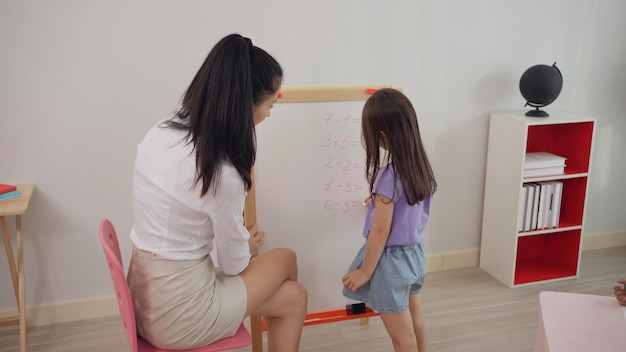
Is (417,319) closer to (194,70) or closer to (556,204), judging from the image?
(556,204)

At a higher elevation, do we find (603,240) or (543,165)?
(543,165)

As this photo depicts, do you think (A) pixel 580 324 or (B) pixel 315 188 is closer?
(A) pixel 580 324

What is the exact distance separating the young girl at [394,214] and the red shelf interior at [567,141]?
4.56 feet

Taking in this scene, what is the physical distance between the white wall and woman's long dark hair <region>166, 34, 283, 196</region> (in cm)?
98

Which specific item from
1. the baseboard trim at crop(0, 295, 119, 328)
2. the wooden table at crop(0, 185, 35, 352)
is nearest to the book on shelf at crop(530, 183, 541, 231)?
the baseboard trim at crop(0, 295, 119, 328)

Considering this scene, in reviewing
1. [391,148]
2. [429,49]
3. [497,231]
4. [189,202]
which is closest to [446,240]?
[497,231]

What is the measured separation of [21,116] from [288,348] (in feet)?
4.86

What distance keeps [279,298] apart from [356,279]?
0.31 m

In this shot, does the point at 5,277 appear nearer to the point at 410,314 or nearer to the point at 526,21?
the point at 410,314

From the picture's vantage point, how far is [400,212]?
2.05m

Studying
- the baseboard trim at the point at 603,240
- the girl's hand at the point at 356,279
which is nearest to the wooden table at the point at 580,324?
the girl's hand at the point at 356,279

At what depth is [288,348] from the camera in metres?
2.00

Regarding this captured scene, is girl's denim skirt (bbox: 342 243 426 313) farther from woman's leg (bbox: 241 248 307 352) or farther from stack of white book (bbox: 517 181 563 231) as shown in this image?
stack of white book (bbox: 517 181 563 231)

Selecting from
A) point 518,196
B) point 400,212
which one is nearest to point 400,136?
point 400,212
